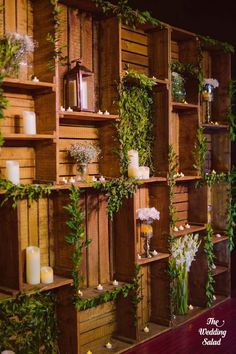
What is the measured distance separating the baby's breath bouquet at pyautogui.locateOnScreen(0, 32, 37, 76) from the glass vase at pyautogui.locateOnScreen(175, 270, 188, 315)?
2.80 meters

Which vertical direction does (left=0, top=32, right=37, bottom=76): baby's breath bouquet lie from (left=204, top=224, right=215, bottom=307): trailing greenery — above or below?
above

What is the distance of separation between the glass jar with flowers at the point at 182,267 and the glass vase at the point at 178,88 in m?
1.48

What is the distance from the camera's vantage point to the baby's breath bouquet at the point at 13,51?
10.9 feet

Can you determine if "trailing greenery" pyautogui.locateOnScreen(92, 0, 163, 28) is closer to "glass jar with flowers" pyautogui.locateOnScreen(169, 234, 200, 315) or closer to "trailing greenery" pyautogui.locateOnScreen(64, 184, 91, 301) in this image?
"trailing greenery" pyautogui.locateOnScreen(64, 184, 91, 301)

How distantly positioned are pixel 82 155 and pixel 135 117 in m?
0.88

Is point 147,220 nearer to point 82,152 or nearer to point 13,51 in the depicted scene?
point 82,152

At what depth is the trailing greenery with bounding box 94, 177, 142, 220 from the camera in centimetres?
400

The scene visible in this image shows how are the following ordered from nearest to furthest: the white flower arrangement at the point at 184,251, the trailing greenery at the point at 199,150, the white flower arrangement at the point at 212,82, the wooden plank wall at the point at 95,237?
the wooden plank wall at the point at 95,237, the white flower arrangement at the point at 184,251, the trailing greenery at the point at 199,150, the white flower arrangement at the point at 212,82

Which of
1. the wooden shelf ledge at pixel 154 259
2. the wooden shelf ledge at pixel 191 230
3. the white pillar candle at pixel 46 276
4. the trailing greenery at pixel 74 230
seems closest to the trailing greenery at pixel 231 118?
the wooden shelf ledge at pixel 191 230

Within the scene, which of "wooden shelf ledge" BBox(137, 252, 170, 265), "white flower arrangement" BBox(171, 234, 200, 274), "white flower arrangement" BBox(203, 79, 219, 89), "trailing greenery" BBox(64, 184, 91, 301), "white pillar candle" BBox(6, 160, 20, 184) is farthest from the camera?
"white flower arrangement" BBox(203, 79, 219, 89)

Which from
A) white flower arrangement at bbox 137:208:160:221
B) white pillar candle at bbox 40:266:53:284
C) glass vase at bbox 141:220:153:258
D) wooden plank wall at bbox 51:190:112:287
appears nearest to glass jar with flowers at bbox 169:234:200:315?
glass vase at bbox 141:220:153:258

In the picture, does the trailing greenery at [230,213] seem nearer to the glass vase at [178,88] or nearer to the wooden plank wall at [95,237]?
the glass vase at [178,88]

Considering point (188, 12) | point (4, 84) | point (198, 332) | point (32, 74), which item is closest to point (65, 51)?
point (32, 74)

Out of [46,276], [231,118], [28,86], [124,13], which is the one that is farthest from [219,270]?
[28,86]
